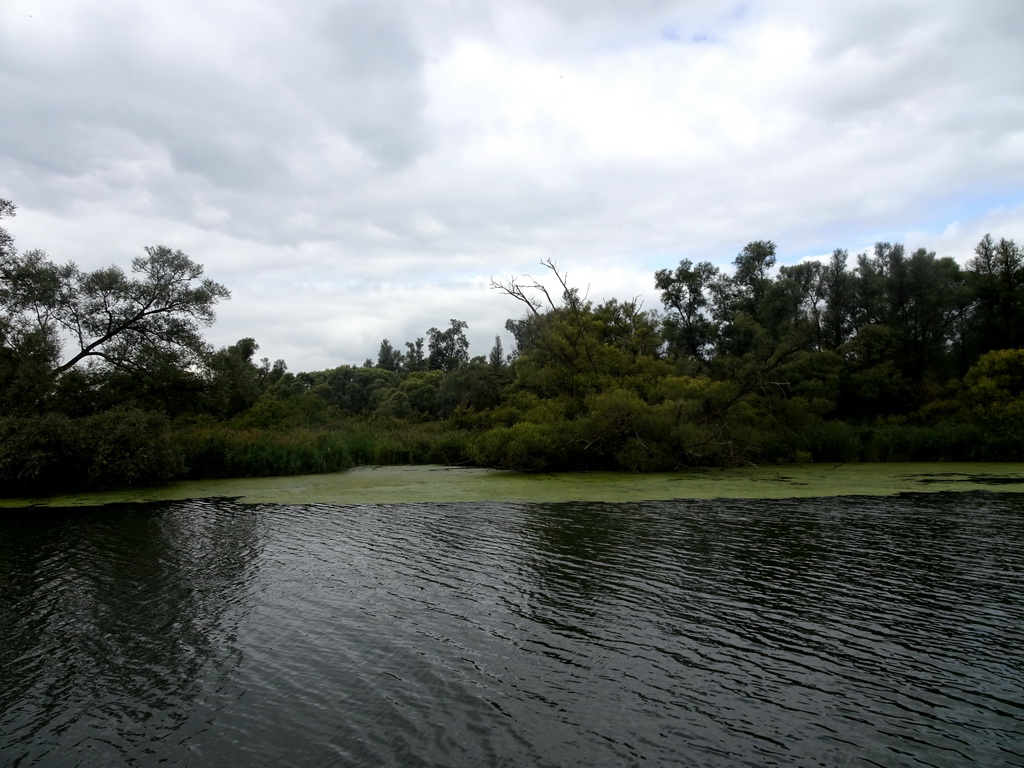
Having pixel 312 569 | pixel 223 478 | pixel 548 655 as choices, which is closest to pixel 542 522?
pixel 312 569

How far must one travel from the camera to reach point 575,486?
1931cm

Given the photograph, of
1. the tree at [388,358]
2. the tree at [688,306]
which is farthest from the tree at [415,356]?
the tree at [688,306]

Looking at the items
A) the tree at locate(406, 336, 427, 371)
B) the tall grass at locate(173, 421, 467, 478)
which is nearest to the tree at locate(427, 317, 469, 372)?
the tree at locate(406, 336, 427, 371)

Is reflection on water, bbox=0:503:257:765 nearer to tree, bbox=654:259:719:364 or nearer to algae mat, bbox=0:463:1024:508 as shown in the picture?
algae mat, bbox=0:463:1024:508

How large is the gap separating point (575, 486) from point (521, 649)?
12.7 m

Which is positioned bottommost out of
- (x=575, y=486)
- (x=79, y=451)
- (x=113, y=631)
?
(x=113, y=631)

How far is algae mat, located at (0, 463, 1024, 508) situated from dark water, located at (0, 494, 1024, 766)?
4819 mm

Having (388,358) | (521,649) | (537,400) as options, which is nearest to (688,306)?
(537,400)

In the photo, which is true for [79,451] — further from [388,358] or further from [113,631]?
[388,358]

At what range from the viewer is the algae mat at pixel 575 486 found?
17.2 metres

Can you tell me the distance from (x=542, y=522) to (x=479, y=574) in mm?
4179

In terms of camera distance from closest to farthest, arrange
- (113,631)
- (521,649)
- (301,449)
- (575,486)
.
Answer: (521,649) < (113,631) < (575,486) < (301,449)

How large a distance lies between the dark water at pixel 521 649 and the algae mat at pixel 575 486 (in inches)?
190

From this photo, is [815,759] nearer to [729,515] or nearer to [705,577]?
[705,577]
